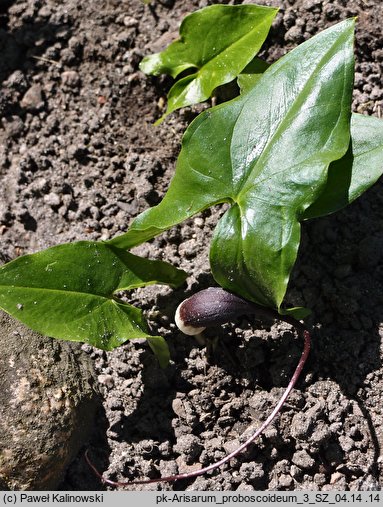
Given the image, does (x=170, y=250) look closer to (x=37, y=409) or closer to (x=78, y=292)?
(x=78, y=292)

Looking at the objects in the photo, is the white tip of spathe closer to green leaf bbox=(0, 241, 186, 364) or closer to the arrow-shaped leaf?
green leaf bbox=(0, 241, 186, 364)

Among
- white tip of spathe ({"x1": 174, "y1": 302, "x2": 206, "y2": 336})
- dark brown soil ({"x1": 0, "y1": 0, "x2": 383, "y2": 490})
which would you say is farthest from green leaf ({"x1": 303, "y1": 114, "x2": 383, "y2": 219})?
white tip of spathe ({"x1": 174, "y1": 302, "x2": 206, "y2": 336})

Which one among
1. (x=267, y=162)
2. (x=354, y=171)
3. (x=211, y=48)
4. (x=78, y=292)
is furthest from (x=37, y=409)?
(x=211, y=48)

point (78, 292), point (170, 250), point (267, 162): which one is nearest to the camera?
point (267, 162)

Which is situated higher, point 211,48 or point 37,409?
point 211,48

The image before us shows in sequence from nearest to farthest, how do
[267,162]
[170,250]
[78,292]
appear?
[267,162] < [78,292] < [170,250]

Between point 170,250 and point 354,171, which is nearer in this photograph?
point 354,171

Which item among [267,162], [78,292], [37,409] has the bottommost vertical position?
[37,409]
